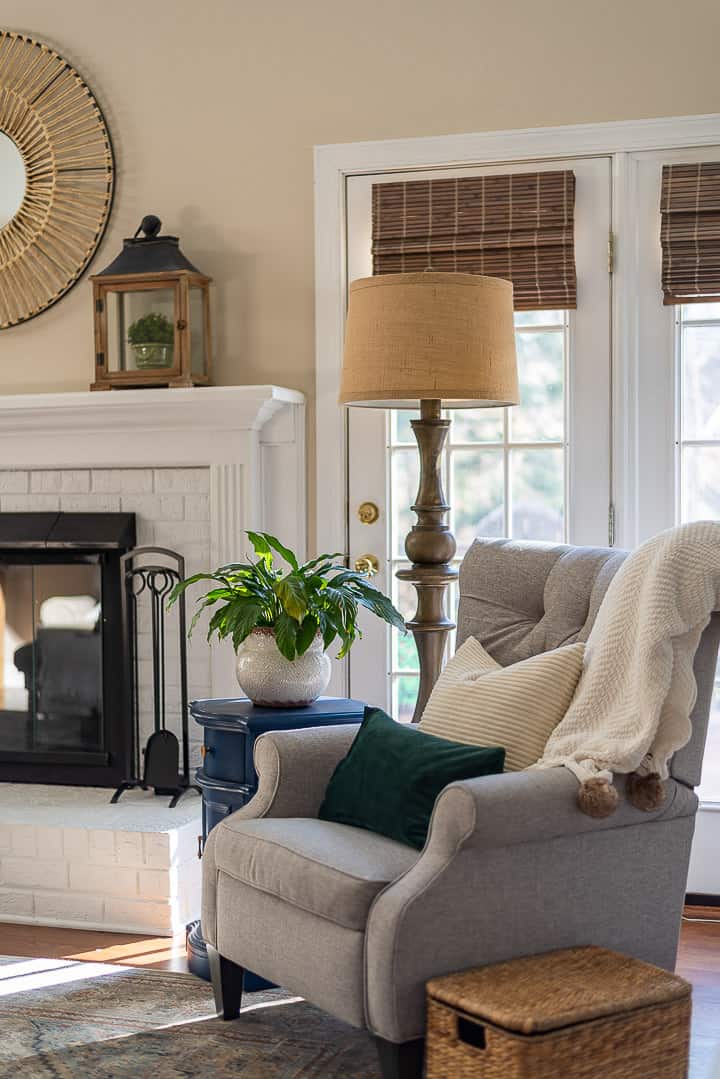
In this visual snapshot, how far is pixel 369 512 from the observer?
390cm

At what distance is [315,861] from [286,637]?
67 cm

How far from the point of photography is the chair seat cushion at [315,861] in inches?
92.7

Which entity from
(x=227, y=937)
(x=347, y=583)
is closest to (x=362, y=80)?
(x=347, y=583)

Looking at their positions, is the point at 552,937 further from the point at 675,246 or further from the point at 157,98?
the point at 157,98

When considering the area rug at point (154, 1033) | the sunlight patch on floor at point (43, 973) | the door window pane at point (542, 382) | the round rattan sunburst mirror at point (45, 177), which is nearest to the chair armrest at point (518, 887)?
the area rug at point (154, 1033)

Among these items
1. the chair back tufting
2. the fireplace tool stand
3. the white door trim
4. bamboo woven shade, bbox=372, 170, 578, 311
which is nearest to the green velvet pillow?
the chair back tufting

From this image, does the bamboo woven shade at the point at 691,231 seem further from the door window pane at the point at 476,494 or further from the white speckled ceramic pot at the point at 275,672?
the white speckled ceramic pot at the point at 275,672

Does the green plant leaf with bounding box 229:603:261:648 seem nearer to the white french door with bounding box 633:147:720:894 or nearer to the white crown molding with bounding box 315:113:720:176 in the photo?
the white french door with bounding box 633:147:720:894

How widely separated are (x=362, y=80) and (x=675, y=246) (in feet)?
3.47

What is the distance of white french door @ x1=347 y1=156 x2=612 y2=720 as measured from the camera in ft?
12.1

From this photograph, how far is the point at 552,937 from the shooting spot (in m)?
2.43

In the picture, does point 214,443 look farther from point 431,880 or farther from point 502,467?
point 431,880

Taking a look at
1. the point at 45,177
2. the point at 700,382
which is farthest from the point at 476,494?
the point at 45,177

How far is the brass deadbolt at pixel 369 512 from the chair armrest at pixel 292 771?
113 cm
